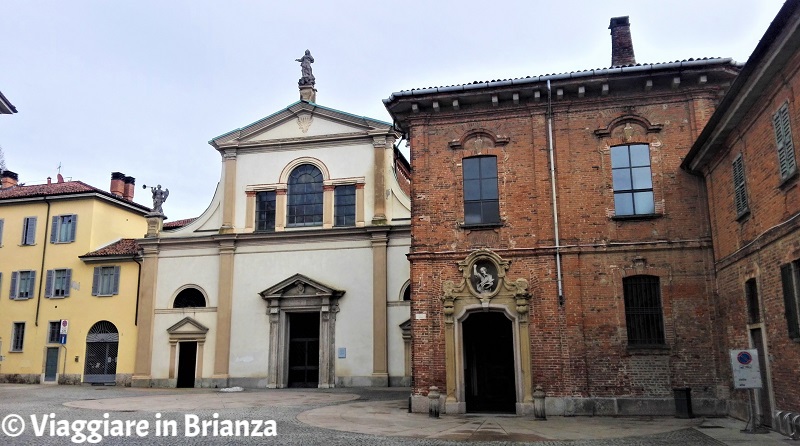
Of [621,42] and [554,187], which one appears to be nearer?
[554,187]

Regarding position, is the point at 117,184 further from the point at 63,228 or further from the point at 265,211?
the point at 265,211

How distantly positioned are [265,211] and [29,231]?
12760 millimetres

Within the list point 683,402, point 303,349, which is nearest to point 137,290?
point 303,349

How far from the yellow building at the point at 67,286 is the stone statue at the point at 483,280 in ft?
60.4

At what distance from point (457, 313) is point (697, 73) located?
8038mm

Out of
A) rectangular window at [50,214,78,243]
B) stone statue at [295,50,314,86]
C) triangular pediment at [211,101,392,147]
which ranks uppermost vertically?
stone statue at [295,50,314,86]

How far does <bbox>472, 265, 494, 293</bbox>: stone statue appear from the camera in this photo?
1588 centimetres

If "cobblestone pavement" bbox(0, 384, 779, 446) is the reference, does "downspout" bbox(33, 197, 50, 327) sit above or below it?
above

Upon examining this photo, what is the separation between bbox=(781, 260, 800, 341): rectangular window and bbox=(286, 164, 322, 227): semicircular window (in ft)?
60.9

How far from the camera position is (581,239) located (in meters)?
15.7

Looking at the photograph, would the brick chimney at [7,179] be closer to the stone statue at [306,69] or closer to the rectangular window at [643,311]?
the stone statue at [306,69]

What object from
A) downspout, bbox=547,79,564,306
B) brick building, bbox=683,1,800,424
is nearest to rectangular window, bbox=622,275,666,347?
brick building, bbox=683,1,800,424

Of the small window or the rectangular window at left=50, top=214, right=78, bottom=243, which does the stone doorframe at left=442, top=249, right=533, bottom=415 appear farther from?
the rectangular window at left=50, top=214, right=78, bottom=243

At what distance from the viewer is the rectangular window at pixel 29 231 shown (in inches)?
1227
